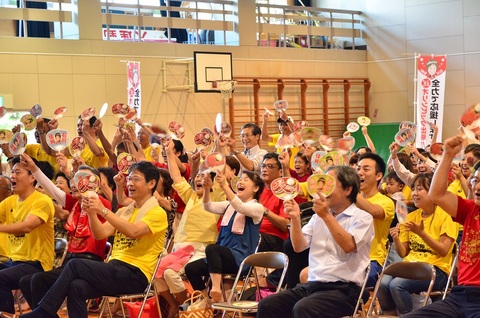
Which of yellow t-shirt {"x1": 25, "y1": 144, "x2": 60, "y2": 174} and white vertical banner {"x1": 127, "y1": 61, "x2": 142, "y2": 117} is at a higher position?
white vertical banner {"x1": 127, "y1": 61, "x2": 142, "y2": 117}

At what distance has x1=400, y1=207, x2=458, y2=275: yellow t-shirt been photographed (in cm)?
464

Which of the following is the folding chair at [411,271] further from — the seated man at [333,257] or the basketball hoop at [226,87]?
the basketball hoop at [226,87]

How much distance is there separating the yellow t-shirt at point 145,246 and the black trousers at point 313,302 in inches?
41.9

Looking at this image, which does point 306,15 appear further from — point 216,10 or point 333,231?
point 333,231

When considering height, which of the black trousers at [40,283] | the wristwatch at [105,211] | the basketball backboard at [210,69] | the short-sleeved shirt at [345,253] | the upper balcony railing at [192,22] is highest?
the upper balcony railing at [192,22]

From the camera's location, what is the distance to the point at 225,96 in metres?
12.9

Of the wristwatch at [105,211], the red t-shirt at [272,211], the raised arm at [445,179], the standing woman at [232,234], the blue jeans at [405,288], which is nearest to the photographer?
the raised arm at [445,179]

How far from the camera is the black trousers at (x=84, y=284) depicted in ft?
15.6

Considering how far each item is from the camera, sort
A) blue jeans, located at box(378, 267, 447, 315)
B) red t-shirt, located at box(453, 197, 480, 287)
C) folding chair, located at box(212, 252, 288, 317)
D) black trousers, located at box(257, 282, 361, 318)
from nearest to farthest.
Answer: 1. red t-shirt, located at box(453, 197, 480, 287)
2. black trousers, located at box(257, 282, 361, 318)
3. folding chair, located at box(212, 252, 288, 317)
4. blue jeans, located at box(378, 267, 447, 315)

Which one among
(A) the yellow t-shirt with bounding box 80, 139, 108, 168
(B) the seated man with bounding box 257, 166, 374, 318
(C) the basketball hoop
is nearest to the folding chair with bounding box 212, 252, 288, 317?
(B) the seated man with bounding box 257, 166, 374, 318

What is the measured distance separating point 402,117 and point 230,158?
956cm

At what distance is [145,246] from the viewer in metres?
5.00

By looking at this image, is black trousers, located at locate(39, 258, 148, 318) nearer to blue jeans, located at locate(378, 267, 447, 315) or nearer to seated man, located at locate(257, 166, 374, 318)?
seated man, located at locate(257, 166, 374, 318)

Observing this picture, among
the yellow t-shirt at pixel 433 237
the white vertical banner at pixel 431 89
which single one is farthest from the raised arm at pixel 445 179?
the white vertical banner at pixel 431 89
